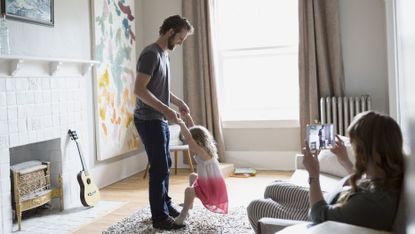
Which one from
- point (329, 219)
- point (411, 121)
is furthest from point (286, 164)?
point (411, 121)

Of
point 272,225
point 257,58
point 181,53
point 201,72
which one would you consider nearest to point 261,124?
point 257,58

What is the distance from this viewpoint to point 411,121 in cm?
23

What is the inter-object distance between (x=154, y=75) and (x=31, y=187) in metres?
1.40

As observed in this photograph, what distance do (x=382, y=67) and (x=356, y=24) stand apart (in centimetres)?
55

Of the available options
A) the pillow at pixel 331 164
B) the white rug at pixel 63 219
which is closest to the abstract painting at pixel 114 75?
the white rug at pixel 63 219

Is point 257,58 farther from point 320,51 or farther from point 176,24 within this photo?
point 176,24

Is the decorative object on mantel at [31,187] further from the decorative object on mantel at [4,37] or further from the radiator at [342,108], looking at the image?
the radiator at [342,108]

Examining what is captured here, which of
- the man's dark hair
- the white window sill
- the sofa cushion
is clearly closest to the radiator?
the white window sill

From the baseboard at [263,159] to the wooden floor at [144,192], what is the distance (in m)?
0.17

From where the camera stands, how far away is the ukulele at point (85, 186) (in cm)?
349

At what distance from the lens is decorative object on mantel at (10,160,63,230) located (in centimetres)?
300

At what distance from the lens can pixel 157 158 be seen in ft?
9.02

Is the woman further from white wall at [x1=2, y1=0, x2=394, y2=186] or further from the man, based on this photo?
white wall at [x1=2, y1=0, x2=394, y2=186]

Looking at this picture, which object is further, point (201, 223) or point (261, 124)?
point (261, 124)
